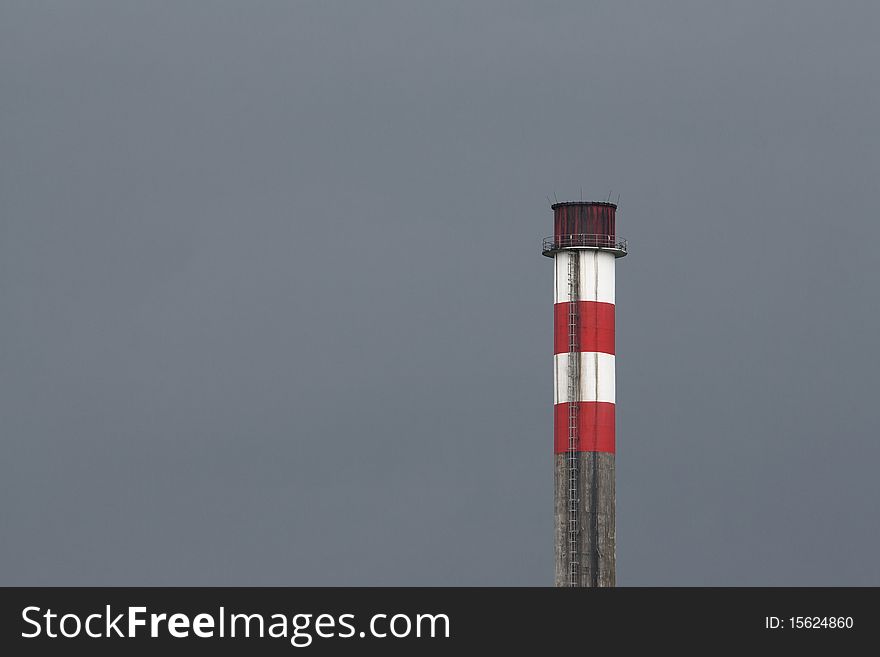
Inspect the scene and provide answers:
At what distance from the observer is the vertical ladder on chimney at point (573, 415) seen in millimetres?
114812

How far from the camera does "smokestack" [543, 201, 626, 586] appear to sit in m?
115

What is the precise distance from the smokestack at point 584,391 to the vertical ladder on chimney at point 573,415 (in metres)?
0.05

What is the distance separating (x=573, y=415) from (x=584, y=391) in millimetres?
1307

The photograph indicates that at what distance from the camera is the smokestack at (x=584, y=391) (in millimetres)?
114812

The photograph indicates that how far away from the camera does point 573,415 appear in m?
115

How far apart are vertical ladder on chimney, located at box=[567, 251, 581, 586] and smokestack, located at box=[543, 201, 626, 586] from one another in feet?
0.16

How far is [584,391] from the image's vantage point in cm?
11544

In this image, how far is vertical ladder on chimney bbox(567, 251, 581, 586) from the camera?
114812mm
